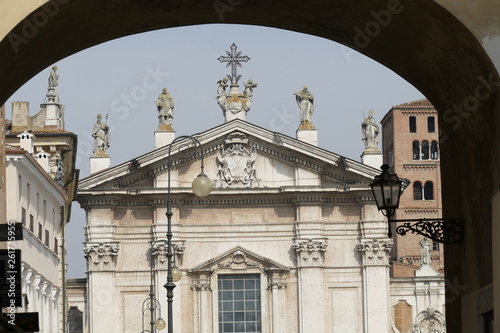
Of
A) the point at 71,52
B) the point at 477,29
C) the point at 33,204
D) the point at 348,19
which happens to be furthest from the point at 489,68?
the point at 33,204

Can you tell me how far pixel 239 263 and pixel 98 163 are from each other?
7.76 metres

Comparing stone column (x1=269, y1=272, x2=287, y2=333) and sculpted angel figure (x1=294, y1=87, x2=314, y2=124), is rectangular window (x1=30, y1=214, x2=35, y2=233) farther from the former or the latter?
sculpted angel figure (x1=294, y1=87, x2=314, y2=124)

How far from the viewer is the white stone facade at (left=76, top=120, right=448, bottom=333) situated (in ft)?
192

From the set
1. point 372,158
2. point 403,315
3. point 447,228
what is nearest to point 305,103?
point 372,158

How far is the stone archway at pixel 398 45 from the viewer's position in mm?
11461

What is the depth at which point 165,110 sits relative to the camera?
61.2 metres

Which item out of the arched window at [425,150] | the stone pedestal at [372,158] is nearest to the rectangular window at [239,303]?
the stone pedestal at [372,158]

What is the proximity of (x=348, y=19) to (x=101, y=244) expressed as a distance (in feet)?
152

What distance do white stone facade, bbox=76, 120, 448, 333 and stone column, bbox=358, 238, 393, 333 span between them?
0.14 feet

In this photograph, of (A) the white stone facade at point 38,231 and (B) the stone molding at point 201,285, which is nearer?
(A) the white stone facade at point 38,231

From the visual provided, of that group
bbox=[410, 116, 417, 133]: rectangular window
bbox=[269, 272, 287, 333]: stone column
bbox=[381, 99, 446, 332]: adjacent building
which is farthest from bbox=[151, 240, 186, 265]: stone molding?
bbox=[410, 116, 417, 133]: rectangular window

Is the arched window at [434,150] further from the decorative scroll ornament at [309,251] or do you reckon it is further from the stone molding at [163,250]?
the stone molding at [163,250]

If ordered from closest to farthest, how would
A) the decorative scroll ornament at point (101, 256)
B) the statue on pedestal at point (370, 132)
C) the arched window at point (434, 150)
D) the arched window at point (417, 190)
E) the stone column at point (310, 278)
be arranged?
the stone column at point (310, 278) < the decorative scroll ornament at point (101, 256) < the statue on pedestal at point (370, 132) < the arched window at point (417, 190) < the arched window at point (434, 150)

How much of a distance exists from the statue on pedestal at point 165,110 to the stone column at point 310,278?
781cm
